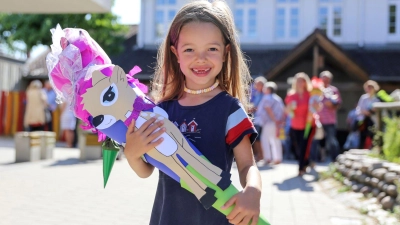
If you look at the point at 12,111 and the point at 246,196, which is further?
the point at 12,111

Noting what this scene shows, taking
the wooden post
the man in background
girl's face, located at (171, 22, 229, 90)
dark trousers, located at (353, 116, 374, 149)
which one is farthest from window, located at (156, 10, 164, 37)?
girl's face, located at (171, 22, 229, 90)

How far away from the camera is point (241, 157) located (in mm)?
2309

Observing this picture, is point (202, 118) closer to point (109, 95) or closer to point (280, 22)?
point (109, 95)

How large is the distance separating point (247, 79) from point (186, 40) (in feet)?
1.76

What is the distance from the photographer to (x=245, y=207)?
2.08 metres

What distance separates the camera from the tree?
77.0 feet

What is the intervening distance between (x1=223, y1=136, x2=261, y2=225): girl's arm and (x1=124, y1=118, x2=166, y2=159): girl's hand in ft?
1.14

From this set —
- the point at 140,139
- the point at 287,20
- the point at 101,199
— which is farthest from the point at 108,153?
the point at 287,20

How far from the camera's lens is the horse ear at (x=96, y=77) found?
2.40 meters

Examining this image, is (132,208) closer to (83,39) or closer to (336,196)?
(336,196)

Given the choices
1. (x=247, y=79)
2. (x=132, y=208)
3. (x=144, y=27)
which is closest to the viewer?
(x=247, y=79)

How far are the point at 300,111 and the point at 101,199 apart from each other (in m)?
4.29

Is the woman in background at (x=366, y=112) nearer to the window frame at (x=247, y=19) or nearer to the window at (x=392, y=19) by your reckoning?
the window at (x=392, y=19)

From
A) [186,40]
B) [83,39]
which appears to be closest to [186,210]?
[186,40]
